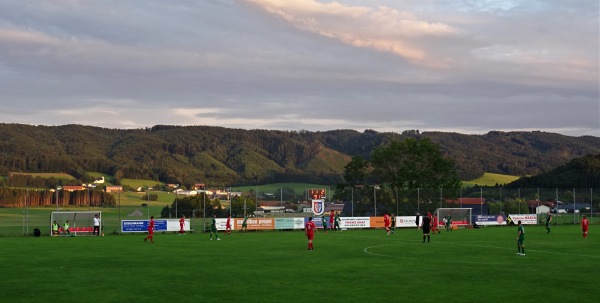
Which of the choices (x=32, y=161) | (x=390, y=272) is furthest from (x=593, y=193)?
(x=32, y=161)

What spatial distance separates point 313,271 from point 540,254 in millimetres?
13812

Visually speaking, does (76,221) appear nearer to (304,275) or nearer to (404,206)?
(404,206)

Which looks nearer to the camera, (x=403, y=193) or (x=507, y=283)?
(x=507, y=283)

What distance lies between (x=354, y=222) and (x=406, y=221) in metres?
6.81

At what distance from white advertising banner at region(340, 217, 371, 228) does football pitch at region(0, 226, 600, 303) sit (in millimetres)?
29687

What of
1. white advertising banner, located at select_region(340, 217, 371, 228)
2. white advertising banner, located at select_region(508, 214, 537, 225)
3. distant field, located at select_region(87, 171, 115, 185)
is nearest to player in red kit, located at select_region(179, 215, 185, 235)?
white advertising banner, located at select_region(340, 217, 371, 228)

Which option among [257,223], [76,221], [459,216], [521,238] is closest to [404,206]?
[459,216]

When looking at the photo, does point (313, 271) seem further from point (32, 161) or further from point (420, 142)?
point (32, 161)

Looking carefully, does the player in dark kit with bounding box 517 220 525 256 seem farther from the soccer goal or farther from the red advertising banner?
the soccer goal

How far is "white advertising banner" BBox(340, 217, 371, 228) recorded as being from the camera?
69.5 m

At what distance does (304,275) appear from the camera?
25359 millimetres

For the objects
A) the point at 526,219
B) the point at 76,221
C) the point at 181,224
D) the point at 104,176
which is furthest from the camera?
the point at 104,176

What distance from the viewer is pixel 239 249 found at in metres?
40.2

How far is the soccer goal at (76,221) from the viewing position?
61.3 metres
